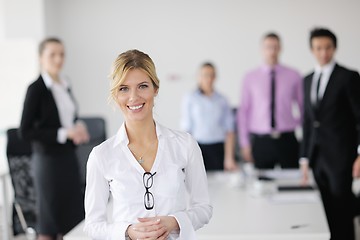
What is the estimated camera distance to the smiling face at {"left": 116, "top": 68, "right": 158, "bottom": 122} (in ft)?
4.44

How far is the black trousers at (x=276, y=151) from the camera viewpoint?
4.10m

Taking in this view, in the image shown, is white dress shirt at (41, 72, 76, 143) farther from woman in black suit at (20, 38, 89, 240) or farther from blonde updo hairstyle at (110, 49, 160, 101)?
blonde updo hairstyle at (110, 49, 160, 101)

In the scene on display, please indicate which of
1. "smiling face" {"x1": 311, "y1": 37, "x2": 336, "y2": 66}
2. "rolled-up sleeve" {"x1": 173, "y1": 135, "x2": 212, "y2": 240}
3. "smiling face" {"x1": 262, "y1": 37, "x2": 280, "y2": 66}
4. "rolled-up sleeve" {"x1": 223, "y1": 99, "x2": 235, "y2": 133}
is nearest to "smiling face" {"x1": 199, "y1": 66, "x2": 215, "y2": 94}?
"rolled-up sleeve" {"x1": 223, "y1": 99, "x2": 235, "y2": 133}

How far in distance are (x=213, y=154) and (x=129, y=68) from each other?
11.3 ft

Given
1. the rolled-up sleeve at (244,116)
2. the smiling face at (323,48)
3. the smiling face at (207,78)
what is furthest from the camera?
the smiling face at (207,78)

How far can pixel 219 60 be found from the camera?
6.26 metres

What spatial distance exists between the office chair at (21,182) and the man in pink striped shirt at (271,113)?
1.70 m

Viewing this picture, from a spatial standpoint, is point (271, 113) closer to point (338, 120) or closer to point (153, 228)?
point (338, 120)

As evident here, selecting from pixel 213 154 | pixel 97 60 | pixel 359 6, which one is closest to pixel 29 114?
pixel 213 154

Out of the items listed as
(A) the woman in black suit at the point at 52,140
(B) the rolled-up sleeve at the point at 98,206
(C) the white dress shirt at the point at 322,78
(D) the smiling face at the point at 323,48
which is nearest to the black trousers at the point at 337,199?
(C) the white dress shirt at the point at 322,78

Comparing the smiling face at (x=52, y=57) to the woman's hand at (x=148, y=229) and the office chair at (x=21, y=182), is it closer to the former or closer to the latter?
the office chair at (x=21, y=182)

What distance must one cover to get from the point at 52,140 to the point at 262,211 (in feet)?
4.09

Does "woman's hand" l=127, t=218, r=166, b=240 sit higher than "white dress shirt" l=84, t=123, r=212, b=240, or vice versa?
"white dress shirt" l=84, t=123, r=212, b=240

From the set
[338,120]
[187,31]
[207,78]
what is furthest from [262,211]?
[187,31]
